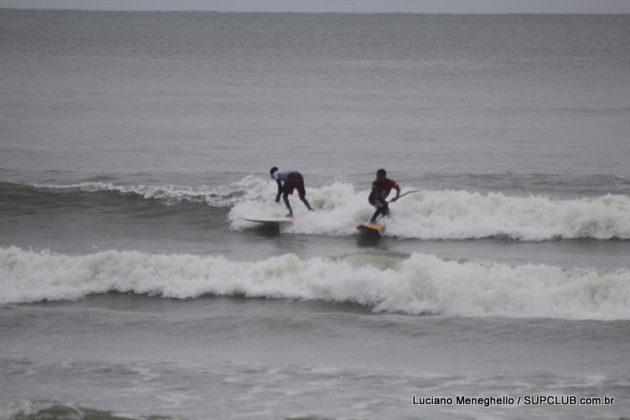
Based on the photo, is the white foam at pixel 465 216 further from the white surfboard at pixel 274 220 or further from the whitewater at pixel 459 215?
the white surfboard at pixel 274 220

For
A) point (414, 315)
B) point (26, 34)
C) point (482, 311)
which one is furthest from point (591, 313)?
point (26, 34)

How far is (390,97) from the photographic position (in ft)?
157

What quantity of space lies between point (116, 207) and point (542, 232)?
1095 centimetres

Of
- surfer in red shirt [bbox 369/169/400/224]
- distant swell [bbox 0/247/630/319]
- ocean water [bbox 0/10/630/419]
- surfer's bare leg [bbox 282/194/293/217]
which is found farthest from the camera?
surfer's bare leg [bbox 282/194/293/217]

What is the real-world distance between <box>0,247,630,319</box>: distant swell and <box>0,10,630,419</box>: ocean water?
4 cm

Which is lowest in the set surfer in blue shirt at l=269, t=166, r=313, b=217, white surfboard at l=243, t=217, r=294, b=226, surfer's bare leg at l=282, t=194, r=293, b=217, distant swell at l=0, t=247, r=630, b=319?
distant swell at l=0, t=247, r=630, b=319

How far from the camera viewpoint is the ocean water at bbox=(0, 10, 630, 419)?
1045 centimetres

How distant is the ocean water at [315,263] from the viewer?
1045 cm

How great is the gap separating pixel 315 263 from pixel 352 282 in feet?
3.35

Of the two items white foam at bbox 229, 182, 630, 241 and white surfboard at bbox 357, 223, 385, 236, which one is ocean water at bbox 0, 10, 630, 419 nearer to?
white foam at bbox 229, 182, 630, 241

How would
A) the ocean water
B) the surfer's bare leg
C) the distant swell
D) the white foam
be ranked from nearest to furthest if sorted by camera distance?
the ocean water
the distant swell
the white foam
the surfer's bare leg

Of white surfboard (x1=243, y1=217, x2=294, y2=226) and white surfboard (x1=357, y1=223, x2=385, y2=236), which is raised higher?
white surfboard (x1=243, y1=217, x2=294, y2=226)

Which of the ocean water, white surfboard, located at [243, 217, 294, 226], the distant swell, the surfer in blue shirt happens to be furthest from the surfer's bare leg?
the distant swell

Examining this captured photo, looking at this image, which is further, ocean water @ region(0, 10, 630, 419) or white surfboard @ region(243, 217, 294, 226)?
white surfboard @ region(243, 217, 294, 226)
